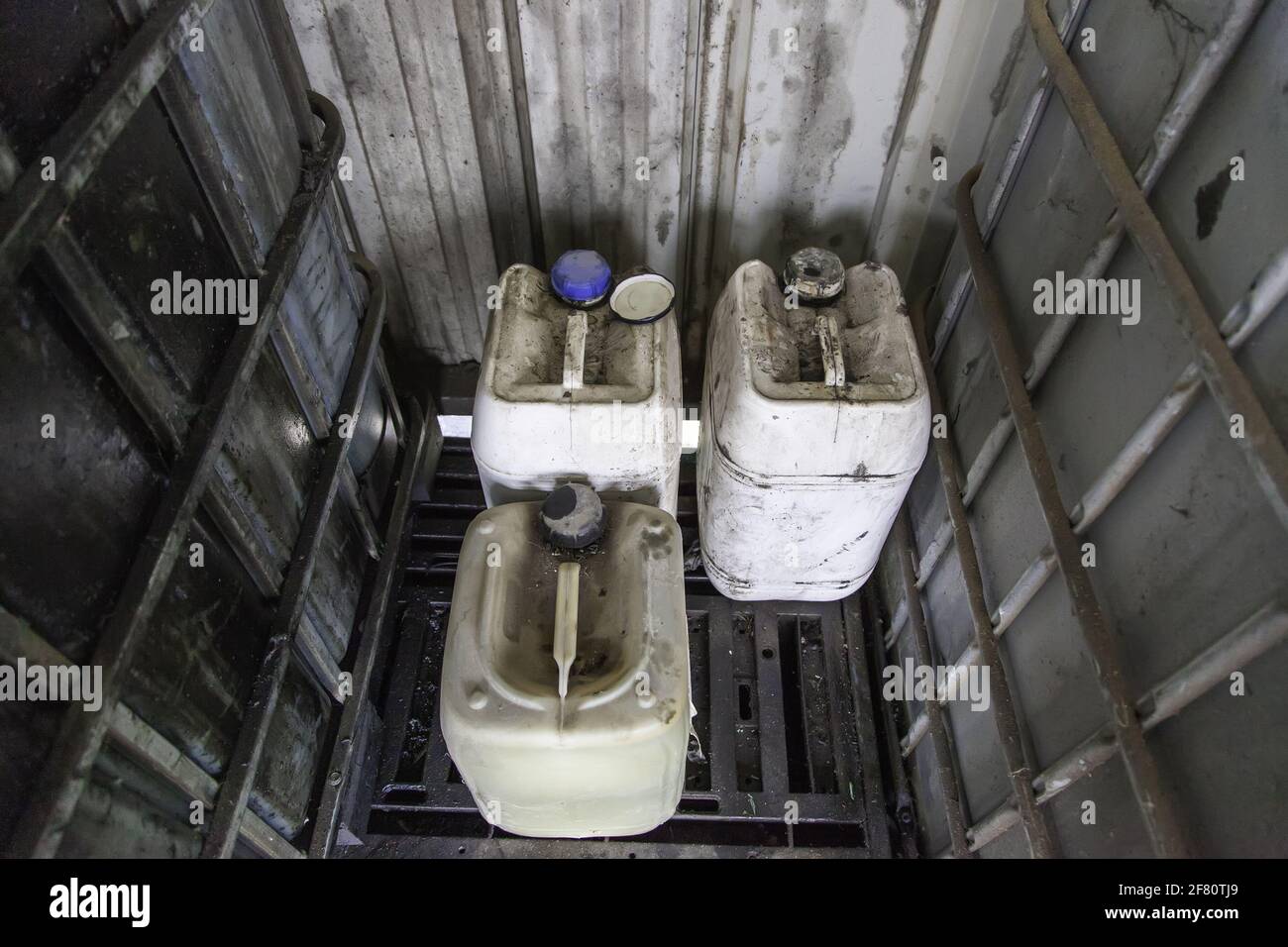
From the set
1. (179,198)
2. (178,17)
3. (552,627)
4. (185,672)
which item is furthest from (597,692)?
(178,17)

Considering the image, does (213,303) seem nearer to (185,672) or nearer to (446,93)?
(185,672)

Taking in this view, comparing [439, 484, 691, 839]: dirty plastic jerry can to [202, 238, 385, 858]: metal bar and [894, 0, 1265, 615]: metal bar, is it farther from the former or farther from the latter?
[894, 0, 1265, 615]: metal bar

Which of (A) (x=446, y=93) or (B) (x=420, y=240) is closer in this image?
(A) (x=446, y=93)

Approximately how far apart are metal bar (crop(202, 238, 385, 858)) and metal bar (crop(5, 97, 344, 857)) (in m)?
0.32

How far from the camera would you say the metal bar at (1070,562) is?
2.85 ft

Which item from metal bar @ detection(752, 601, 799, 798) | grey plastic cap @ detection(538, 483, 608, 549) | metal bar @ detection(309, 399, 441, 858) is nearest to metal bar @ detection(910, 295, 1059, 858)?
metal bar @ detection(752, 601, 799, 798)

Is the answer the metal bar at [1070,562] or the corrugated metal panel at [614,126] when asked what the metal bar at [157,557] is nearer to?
the corrugated metal panel at [614,126]

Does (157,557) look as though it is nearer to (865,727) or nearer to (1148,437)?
(1148,437)

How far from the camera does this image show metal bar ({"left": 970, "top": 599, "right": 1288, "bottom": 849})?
30.0 inches

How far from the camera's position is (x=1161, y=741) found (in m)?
0.93

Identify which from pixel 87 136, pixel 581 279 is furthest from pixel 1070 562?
pixel 87 136

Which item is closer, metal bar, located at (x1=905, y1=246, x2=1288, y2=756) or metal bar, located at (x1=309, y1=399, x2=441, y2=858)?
metal bar, located at (x1=905, y1=246, x2=1288, y2=756)

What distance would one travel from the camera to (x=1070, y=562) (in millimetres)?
1063

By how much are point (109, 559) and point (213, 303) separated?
41 centimetres
